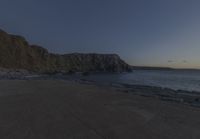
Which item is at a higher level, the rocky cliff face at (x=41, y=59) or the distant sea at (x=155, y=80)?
the rocky cliff face at (x=41, y=59)

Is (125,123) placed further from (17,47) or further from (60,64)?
(60,64)

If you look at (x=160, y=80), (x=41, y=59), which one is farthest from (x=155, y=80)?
(x=41, y=59)

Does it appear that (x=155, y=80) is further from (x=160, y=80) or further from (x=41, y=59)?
(x=41, y=59)

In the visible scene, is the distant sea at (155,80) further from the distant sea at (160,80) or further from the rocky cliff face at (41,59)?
the rocky cliff face at (41,59)

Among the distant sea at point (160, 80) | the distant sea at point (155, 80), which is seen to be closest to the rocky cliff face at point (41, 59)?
the distant sea at point (155, 80)

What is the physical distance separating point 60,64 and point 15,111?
300ft

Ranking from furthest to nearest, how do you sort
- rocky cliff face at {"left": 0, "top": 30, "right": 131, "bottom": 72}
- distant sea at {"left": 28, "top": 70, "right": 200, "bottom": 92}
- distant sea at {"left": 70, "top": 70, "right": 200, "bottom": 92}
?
1. rocky cliff face at {"left": 0, "top": 30, "right": 131, "bottom": 72}
2. distant sea at {"left": 28, "top": 70, "right": 200, "bottom": 92}
3. distant sea at {"left": 70, "top": 70, "right": 200, "bottom": 92}

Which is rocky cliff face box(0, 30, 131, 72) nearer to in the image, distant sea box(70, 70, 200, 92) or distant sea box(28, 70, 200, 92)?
distant sea box(28, 70, 200, 92)

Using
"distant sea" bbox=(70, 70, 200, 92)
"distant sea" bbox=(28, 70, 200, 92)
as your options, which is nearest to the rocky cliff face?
"distant sea" bbox=(28, 70, 200, 92)

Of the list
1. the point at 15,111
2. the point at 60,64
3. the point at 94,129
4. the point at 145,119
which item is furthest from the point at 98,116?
the point at 60,64

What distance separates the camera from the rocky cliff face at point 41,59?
62125mm

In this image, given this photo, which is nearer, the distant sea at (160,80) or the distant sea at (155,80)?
the distant sea at (160,80)

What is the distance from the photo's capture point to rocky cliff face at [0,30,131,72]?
6212 cm

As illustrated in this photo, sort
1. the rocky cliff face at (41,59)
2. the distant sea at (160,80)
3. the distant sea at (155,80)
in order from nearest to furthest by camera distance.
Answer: the distant sea at (160,80) → the distant sea at (155,80) → the rocky cliff face at (41,59)
